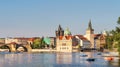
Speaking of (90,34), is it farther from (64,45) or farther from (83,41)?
(64,45)

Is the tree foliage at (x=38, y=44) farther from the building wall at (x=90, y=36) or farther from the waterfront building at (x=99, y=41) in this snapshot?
the waterfront building at (x=99, y=41)

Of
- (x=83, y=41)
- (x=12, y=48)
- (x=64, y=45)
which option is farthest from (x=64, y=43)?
(x=12, y=48)

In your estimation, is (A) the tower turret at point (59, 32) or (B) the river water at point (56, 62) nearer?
(B) the river water at point (56, 62)

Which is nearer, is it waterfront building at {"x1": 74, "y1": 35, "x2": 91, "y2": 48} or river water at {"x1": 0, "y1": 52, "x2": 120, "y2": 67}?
river water at {"x1": 0, "y1": 52, "x2": 120, "y2": 67}

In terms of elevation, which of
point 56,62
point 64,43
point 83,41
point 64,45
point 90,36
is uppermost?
point 90,36

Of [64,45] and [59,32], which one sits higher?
[59,32]

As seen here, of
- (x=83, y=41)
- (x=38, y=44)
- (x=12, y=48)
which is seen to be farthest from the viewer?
(x=12, y=48)

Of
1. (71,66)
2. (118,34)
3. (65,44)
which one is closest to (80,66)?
(71,66)

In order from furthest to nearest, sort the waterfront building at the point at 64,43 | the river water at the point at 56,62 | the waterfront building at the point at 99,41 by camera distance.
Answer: the waterfront building at the point at 99,41
the waterfront building at the point at 64,43
the river water at the point at 56,62

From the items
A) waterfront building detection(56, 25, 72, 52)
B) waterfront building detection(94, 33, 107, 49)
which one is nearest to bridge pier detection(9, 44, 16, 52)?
waterfront building detection(56, 25, 72, 52)

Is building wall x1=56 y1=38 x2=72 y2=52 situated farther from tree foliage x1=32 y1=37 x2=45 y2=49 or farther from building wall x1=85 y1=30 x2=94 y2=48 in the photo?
building wall x1=85 y1=30 x2=94 y2=48

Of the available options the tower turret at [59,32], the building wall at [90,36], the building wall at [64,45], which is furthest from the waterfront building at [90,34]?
the building wall at [64,45]

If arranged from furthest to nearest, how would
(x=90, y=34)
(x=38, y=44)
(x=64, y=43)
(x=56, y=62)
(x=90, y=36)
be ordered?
1. (x=90, y=36)
2. (x=90, y=34)
3. (x=38, y=44)
4. (x=64, y=43)
5. (x=56, y=62)

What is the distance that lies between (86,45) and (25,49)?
28.8m
